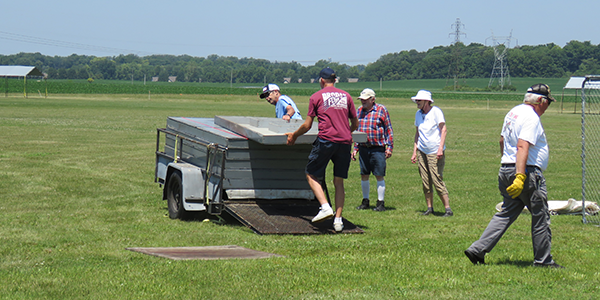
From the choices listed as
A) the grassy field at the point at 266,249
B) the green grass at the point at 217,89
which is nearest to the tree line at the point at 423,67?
the green grass at the point at 217,89

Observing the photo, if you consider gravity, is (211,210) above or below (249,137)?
below

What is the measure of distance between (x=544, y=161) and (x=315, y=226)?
318 centimetres

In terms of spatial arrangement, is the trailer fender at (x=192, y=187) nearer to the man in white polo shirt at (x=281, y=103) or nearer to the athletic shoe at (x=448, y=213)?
the man in white polo shirt at (x=281, y=103)

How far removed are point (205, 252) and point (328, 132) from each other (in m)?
2.14

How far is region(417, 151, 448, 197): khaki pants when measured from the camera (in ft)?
31.5

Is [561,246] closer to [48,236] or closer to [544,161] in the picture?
[544,161]

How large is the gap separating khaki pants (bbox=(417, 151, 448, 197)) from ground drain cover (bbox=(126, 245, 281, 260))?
3.83m

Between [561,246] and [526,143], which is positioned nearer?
[526,143]

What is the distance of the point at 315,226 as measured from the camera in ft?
26.8

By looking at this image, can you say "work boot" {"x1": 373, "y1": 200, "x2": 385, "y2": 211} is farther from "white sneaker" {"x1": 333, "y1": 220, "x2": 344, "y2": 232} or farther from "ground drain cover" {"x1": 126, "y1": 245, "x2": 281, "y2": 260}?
"ground drain cover" {"x1": 126, "y1": 245, "x2": 281, "y2": 260}

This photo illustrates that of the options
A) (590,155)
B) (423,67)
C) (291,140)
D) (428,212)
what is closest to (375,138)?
(428,212)

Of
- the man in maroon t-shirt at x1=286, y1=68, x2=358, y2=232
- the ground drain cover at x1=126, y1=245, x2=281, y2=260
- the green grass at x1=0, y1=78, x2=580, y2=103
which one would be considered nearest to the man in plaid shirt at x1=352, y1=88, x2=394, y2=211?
the man in maroon t-shirt at x1=286, y1=68, x2=358, y2=232

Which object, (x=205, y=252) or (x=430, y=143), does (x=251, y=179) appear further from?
(x=430, y=143)

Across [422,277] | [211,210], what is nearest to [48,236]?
[211,210]
